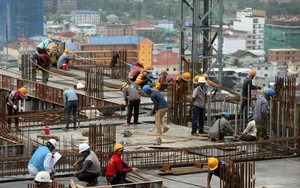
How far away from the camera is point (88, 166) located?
702 inches

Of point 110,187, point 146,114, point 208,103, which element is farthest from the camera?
point 146,114

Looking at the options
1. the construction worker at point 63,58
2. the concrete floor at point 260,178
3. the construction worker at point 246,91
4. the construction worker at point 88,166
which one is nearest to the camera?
the construction worker at point 88,166

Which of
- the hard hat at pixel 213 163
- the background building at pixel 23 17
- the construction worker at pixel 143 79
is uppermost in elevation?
the construction worker at pixel 143 79

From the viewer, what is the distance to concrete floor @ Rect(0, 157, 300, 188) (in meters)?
18.8

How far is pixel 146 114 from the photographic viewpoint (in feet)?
91.5

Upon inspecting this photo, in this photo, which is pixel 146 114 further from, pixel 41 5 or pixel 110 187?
pixel 41 5

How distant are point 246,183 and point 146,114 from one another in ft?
35.3

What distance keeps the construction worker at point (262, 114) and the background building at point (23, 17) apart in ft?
541

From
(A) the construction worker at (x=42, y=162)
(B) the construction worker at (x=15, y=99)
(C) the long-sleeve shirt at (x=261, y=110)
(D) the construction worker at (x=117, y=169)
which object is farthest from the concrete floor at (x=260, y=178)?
(B) the construction worker at (x=15, y=99)

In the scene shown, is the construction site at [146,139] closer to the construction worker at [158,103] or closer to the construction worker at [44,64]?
the construction worker at [158,103]

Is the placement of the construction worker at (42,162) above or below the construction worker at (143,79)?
below

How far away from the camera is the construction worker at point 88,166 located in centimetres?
1780

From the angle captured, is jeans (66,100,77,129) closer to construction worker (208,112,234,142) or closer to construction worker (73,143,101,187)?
construction worker (208,112,234,142)

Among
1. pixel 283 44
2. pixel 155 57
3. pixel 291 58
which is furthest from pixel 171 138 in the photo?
pixel 283 44
